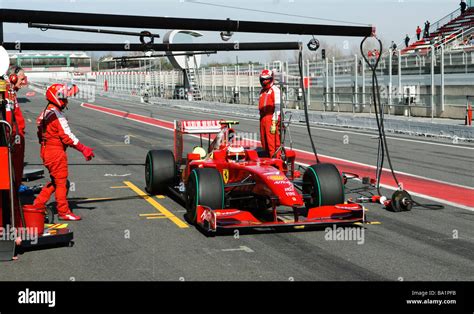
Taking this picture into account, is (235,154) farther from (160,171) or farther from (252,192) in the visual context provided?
(160,171)

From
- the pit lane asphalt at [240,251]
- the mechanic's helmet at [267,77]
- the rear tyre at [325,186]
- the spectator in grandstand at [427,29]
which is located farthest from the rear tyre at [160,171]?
the spectator in grandstand at [427,29]

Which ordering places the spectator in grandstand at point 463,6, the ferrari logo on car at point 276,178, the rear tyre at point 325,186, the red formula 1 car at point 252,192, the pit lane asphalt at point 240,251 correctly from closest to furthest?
the pit lane asphalt at point 240,251
the red formula 1 car at point 252,192
the ferrari logo on car at point 276,178
the rear tyre at point 325,186
the spectator in grandstand at point 463,6

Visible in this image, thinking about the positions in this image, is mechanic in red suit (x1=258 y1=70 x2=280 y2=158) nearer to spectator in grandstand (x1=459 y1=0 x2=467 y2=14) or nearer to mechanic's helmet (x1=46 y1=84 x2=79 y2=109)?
mechanic's helmet (x1=46 y1=84 x2=79 y2=109)

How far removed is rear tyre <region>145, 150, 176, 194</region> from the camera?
12.1m

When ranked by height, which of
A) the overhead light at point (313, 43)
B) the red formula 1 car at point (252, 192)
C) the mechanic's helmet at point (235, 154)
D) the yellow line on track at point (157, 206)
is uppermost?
the overhead light at point (313, 43)

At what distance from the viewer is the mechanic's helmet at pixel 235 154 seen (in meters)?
10.6

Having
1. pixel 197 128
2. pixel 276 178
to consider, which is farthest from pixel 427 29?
pixel 276 178

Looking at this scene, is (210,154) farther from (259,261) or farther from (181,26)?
(259,261)

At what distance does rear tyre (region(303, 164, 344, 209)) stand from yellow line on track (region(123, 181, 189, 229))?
187 centimetres

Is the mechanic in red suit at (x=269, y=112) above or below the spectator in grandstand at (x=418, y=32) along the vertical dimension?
below

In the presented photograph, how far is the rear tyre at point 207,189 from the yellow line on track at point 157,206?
36 centimetres

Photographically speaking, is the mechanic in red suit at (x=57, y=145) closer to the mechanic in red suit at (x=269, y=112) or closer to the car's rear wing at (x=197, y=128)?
the car's rear wing at (x=197, y=128)

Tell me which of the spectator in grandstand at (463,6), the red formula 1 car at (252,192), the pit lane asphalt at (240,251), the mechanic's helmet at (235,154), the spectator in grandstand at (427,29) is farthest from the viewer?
the spectator in grandstand at (463,6)

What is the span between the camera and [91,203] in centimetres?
1173
